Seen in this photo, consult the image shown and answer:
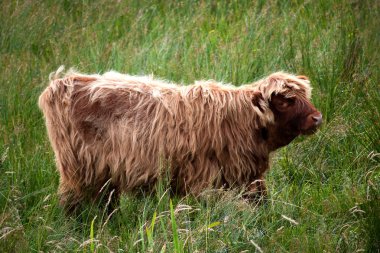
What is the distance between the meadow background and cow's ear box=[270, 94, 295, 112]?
0.58 meters

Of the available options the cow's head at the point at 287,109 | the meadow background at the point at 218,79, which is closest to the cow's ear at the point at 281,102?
the cow's head at the point at 287,109

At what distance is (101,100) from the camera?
5105 millimetres

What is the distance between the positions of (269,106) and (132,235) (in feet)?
4.37

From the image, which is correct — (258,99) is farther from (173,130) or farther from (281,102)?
(173,130)

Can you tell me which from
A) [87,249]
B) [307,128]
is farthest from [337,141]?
[87,249]

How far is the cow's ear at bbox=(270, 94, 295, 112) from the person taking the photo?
16.6ft

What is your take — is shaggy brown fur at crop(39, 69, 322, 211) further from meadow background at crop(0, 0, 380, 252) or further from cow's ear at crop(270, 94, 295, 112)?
meadow background at crop(0, 0, 380, 252)

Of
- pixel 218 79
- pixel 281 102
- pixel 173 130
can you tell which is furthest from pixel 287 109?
pixel 218 79

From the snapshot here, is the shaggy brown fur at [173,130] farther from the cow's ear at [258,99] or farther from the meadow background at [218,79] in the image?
the meadow background at [218,79]

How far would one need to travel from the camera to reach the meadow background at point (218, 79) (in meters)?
4.33

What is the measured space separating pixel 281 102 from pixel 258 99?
152 millimetres

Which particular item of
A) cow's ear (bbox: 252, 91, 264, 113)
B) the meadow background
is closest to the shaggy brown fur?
cow's ear (bbox: 252, 91, 264, 113)

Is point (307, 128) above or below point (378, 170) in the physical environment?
above

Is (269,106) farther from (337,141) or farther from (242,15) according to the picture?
(242,15)
